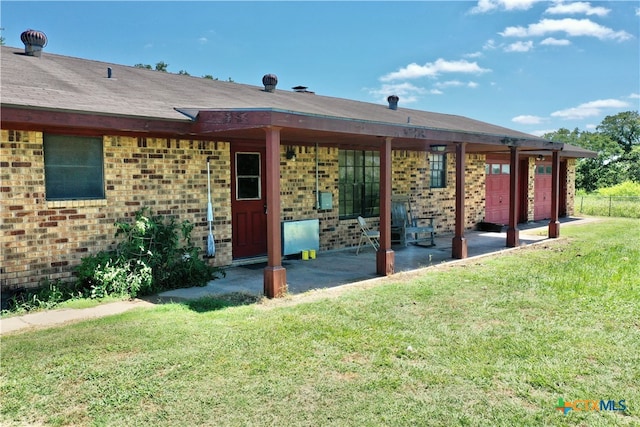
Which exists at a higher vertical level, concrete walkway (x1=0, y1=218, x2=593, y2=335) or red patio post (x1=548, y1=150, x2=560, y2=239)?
red patio post (x1=548, y1=150, x2=560, y2=239)

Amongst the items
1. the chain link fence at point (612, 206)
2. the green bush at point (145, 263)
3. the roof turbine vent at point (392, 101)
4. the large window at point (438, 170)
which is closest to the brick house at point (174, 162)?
the green bush at point (145, 263)

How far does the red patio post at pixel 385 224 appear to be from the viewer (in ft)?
25.8

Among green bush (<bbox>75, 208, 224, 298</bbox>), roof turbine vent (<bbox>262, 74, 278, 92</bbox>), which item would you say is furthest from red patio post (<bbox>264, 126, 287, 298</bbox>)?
roof turbine vent (<bbox>262, 74, 278, 92</bbox>)

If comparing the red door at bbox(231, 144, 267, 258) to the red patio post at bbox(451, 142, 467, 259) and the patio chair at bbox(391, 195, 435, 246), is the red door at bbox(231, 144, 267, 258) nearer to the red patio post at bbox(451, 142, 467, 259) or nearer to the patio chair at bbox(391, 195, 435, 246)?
the patio chair at bbox(391, 195, 435, 246)

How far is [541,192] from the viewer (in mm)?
18141

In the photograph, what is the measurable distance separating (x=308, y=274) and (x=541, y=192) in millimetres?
13438

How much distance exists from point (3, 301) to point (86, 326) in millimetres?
1706

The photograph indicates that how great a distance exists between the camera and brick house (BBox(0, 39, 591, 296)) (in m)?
6.02

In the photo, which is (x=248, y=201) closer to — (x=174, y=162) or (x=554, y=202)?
(x=174, y=162)

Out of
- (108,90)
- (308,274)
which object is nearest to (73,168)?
(108,90)

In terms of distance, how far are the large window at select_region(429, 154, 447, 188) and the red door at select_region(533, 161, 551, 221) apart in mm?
5861

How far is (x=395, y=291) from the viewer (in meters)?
6.64

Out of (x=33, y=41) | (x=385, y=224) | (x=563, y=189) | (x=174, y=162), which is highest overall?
(x=33, y=41)

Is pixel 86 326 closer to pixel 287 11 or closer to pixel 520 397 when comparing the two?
pixel 520 397
